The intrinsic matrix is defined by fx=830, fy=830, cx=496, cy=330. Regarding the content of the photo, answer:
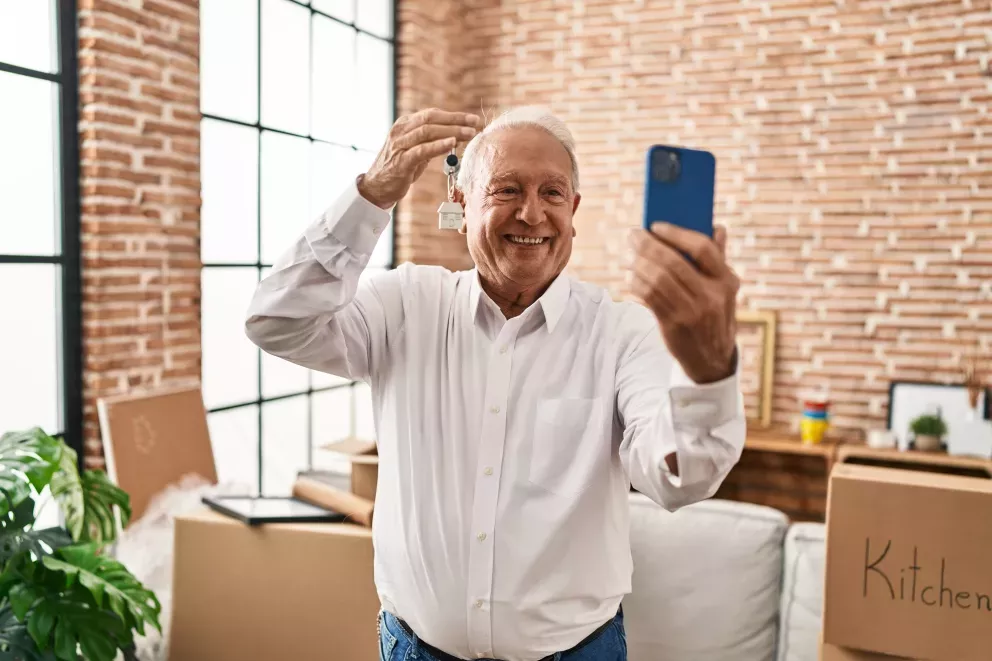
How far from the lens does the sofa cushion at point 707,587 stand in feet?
6.45

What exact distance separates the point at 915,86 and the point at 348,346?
372cm

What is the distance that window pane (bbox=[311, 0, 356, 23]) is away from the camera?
3986mm

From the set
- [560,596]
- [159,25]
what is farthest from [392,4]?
[560,596]

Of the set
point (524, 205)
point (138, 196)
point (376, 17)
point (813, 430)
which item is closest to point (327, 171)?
point (376, 17)

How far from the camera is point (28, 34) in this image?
8.27 ft

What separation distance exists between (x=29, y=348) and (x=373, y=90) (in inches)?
96.9

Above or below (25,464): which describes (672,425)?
above

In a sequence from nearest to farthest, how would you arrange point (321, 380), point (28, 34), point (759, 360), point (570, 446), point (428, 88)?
point (570, 446)
point (28, 34)
point (321, 380)
point (759, 360)
point (428, 88)

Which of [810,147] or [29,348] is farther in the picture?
[810,147]

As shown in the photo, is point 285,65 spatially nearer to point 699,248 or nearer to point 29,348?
point 29,348

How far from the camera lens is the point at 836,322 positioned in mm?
4227

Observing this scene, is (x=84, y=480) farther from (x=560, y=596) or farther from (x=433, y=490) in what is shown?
(x=560, y=596)

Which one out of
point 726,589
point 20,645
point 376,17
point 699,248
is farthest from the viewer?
point 376,17

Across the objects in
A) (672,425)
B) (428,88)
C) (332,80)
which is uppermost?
(428,88)
